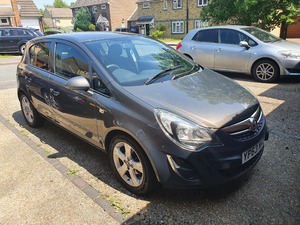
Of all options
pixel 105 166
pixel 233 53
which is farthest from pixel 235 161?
pixel 233 53

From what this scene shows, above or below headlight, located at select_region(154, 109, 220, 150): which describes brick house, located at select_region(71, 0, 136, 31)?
above

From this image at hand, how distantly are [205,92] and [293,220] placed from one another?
1518mm

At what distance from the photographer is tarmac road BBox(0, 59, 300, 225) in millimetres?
2578

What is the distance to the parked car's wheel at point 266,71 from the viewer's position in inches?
279

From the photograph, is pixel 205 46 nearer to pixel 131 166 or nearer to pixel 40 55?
pixel 40 55

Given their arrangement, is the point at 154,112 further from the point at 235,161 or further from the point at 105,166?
the point at 105,166

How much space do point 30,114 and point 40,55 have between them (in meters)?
1.22

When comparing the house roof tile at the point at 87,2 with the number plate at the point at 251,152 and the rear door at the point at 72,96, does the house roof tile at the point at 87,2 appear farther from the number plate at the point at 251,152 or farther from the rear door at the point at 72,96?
the number plate at the point at 251,152

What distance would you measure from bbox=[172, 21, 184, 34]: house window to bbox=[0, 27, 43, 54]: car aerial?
2095cm

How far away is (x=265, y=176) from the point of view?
123 inches

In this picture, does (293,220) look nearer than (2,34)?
Yes

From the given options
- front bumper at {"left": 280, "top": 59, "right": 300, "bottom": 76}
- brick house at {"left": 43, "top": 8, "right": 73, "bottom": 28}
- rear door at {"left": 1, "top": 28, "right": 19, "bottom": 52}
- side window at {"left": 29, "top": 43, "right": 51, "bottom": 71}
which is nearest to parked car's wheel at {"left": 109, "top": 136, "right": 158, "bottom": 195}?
side window at {"left": 29, "top": 43, "right": 51, "bottom": 71}

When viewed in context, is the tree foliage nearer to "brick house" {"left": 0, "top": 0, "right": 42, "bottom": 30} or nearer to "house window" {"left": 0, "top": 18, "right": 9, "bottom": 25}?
"brick house" {"left": 0, "top": 0, "right": 42, "bottom": 30}

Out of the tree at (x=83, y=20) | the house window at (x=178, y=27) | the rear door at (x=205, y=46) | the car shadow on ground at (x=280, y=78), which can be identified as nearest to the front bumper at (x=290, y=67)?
the car shadow on ground at (x=280, y=78)
